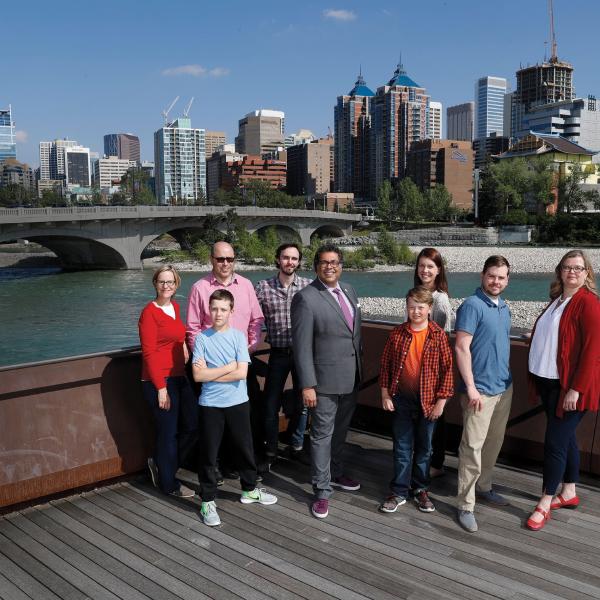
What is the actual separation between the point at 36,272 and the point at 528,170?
54926mm

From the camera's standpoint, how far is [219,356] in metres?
4.01

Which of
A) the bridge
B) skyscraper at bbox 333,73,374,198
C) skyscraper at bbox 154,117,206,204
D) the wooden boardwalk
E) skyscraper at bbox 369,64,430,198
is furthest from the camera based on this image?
skyscraper at bbox 154,117,206,204

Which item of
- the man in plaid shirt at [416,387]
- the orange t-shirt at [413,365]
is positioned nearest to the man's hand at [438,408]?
the man in plaid shirt at [416,387]

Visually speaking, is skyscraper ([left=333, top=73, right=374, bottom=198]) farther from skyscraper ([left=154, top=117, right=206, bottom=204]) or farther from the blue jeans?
the blue jeans

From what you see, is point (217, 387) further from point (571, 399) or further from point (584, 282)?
point (584, 282)

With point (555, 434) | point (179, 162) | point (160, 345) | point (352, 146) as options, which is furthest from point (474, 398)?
point (179, 162)

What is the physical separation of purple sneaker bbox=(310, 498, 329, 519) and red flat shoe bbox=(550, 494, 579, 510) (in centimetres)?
144

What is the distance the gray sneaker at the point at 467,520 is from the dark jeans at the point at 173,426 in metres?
1.86

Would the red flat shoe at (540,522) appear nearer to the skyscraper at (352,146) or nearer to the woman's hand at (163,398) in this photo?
the woman's hand at (163,398)

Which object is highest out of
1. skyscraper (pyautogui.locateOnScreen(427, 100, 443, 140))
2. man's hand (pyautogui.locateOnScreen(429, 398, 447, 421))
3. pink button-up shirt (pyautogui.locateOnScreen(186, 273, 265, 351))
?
skyscraper (pyautogui.locateOnScreen(427, 100, 443, 140))

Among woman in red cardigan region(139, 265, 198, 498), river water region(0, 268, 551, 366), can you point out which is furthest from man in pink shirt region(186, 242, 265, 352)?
river water region(0, 268, 551, 366)

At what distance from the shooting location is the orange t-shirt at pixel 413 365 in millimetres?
4055

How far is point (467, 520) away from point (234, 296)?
2.09 m

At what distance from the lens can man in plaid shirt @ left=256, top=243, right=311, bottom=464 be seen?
4.74m
